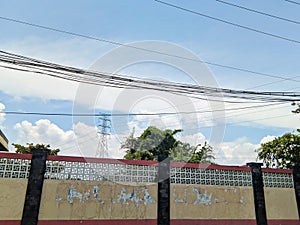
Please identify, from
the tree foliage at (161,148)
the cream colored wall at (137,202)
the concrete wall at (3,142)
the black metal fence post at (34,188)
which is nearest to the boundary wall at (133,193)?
the cream colored wall at (137,202)

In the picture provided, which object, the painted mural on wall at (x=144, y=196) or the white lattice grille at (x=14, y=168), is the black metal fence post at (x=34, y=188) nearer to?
the white lattice grille at (x=14, y=168)

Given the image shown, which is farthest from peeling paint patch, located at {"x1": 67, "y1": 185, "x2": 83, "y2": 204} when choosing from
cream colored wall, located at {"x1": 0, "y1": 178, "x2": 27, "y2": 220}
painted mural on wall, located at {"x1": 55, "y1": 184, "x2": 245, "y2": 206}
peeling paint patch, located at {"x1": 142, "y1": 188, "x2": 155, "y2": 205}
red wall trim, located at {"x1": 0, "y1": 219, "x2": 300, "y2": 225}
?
peeling paint patch, located at {"x1": 142, "y1": 188, "x2": 155, "y2": 205}

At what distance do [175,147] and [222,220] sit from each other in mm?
12794

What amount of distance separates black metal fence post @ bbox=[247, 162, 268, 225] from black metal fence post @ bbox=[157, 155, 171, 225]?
3.73m

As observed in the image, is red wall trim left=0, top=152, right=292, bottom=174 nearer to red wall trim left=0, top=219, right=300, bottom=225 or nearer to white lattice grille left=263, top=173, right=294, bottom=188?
white lattice grille left=263, top=173, right=294, bottom=188

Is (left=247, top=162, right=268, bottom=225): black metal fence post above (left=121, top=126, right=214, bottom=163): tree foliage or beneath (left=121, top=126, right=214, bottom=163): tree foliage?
beneath

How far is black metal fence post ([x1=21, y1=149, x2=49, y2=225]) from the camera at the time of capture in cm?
782

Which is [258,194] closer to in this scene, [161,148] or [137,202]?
[137,202]

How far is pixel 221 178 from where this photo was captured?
10.3 metres

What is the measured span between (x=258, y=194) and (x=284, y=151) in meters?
5.64

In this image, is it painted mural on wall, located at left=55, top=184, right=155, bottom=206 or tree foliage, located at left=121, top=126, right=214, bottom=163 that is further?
tree foliage, located at left=121, top=126, right=214, bottom=163

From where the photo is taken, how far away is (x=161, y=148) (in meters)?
22.7

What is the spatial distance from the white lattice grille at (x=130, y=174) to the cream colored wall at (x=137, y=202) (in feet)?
0.64

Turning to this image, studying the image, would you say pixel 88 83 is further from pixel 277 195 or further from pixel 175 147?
pixel 175 147
